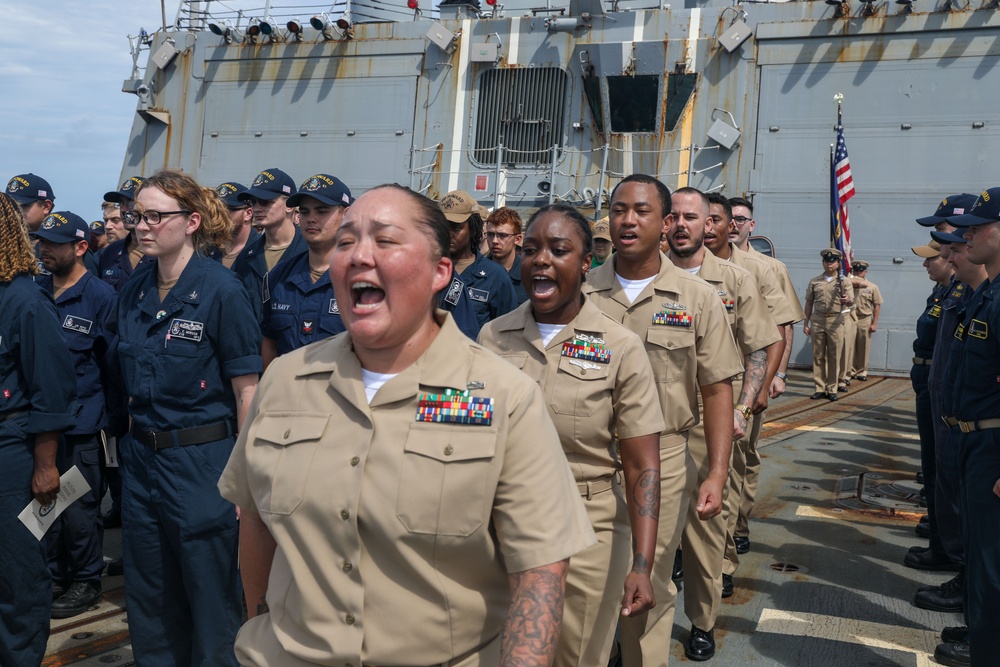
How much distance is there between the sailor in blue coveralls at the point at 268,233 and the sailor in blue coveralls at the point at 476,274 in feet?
3.07

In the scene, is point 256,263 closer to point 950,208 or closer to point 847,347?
point 950,208

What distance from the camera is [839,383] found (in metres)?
13.7

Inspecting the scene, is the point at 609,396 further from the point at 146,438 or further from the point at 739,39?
the point at 739,39

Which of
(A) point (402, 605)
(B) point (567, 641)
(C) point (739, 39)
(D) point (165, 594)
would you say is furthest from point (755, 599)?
(C) point (739, 39)

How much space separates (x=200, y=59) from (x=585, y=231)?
16.3 m

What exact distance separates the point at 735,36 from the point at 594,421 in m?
12.8

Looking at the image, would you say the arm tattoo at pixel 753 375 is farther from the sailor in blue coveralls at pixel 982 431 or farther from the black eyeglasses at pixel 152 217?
the black eyeglasses at pixel 152 217

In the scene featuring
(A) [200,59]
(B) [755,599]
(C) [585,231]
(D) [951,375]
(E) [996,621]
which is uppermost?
(A) [200,59]

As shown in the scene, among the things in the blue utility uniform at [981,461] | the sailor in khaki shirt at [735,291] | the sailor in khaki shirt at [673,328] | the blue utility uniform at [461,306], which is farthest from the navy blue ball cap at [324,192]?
the blue utility uniform at [981,461]

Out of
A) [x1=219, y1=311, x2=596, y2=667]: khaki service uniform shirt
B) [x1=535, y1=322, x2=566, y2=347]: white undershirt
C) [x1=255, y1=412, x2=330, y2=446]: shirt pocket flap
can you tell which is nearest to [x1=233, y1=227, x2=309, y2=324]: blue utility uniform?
[x1=535, y1=322, x2=566, y2=347]: white undershirt

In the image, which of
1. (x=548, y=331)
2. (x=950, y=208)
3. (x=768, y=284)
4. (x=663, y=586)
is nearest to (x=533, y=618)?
(x=548, y=331)

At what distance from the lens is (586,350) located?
3.13m

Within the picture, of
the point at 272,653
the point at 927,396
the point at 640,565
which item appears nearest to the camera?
the point at 272,653

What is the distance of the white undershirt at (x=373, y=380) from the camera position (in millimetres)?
1967
